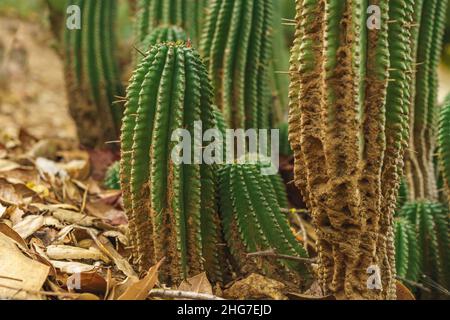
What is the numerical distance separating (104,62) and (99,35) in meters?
0.15

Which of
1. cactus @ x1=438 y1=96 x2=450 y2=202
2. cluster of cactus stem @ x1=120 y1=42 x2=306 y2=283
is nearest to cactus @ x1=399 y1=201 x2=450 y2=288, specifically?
cactus @ x1=438 y1=96 x2=450 y2=202

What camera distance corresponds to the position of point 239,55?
119 inches

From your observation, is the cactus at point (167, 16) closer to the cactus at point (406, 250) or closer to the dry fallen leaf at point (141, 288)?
the cactus at point (406, 250)

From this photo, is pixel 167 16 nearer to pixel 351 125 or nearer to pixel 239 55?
pixel 239 55

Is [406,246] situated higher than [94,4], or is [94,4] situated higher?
[94,4]

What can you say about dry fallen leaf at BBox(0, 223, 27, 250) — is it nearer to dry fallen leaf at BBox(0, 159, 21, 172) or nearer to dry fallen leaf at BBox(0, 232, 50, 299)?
dry fallen leaf at BBox(0, 232, 50, 299)

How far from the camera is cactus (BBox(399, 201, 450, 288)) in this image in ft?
9.01

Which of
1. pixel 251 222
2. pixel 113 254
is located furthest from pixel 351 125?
pixel 113 254

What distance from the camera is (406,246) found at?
258cm

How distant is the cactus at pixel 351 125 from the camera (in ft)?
6.24

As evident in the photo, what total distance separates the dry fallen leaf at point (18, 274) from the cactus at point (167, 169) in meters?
0.35
